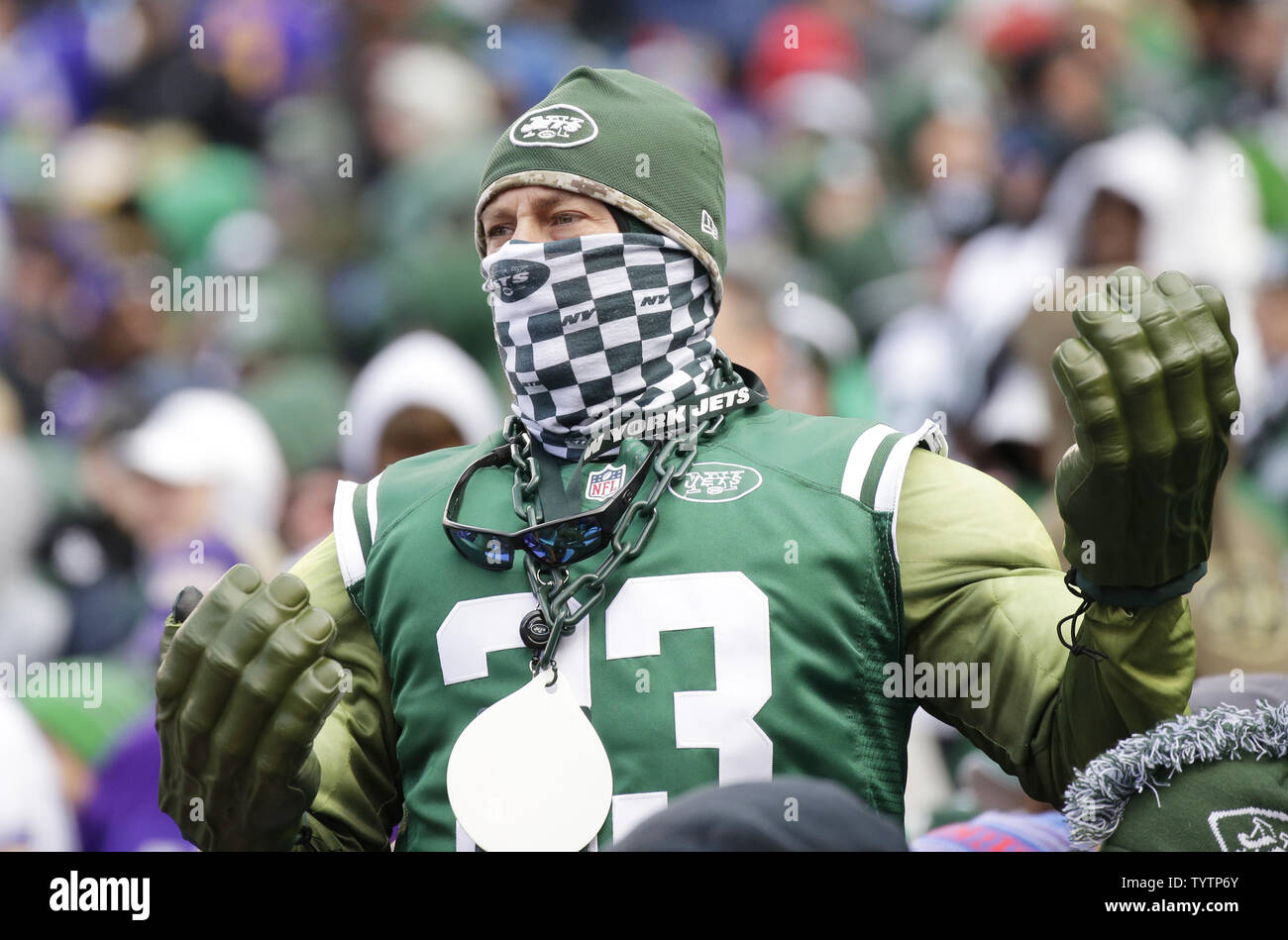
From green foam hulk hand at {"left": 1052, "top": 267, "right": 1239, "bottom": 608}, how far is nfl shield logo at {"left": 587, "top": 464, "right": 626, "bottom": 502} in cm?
84

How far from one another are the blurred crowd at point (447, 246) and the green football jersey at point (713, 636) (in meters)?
1.60

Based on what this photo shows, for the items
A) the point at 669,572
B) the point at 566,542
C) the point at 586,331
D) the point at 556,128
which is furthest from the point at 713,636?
the point at 556,128

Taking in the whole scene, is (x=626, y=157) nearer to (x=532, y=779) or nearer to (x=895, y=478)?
(x=895, y=478)

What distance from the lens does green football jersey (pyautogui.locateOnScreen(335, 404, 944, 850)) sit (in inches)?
104

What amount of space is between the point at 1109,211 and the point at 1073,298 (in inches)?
44.8

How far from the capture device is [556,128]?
3.04 m

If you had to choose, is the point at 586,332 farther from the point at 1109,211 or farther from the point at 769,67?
the point at 769,67

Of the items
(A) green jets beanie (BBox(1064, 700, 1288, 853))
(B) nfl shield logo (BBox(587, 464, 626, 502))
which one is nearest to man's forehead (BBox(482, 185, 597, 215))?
(B) nfl shield logo (BBox(587, 464, 626, 502))

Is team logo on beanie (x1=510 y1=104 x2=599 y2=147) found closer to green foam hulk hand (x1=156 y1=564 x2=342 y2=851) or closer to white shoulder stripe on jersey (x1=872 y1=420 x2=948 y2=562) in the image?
white shoulder stripe on jersey (x1=872 y1=420 x2=948 y2=562)

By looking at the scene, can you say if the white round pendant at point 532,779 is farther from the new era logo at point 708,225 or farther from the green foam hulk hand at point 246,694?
the new era logo at point 708,225

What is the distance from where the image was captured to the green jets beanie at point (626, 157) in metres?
3.01

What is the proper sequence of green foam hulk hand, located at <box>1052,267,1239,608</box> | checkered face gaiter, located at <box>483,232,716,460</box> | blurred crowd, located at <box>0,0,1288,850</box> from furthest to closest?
blurred crowd, located at <box>0,0,1288,850</box> → checkered face gaiter, located at <box>483,232,716,460</box> → green foam hulk hand, located at <box>1052,267,1239,608</box>

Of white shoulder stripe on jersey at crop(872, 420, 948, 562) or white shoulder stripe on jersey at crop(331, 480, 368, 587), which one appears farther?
white shoulder stripe on jersey at crop(331, 480, 368, 587)

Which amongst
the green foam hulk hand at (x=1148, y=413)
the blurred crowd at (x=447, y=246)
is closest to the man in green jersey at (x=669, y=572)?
the green foam hulk hand at (x=1148, y=413)
